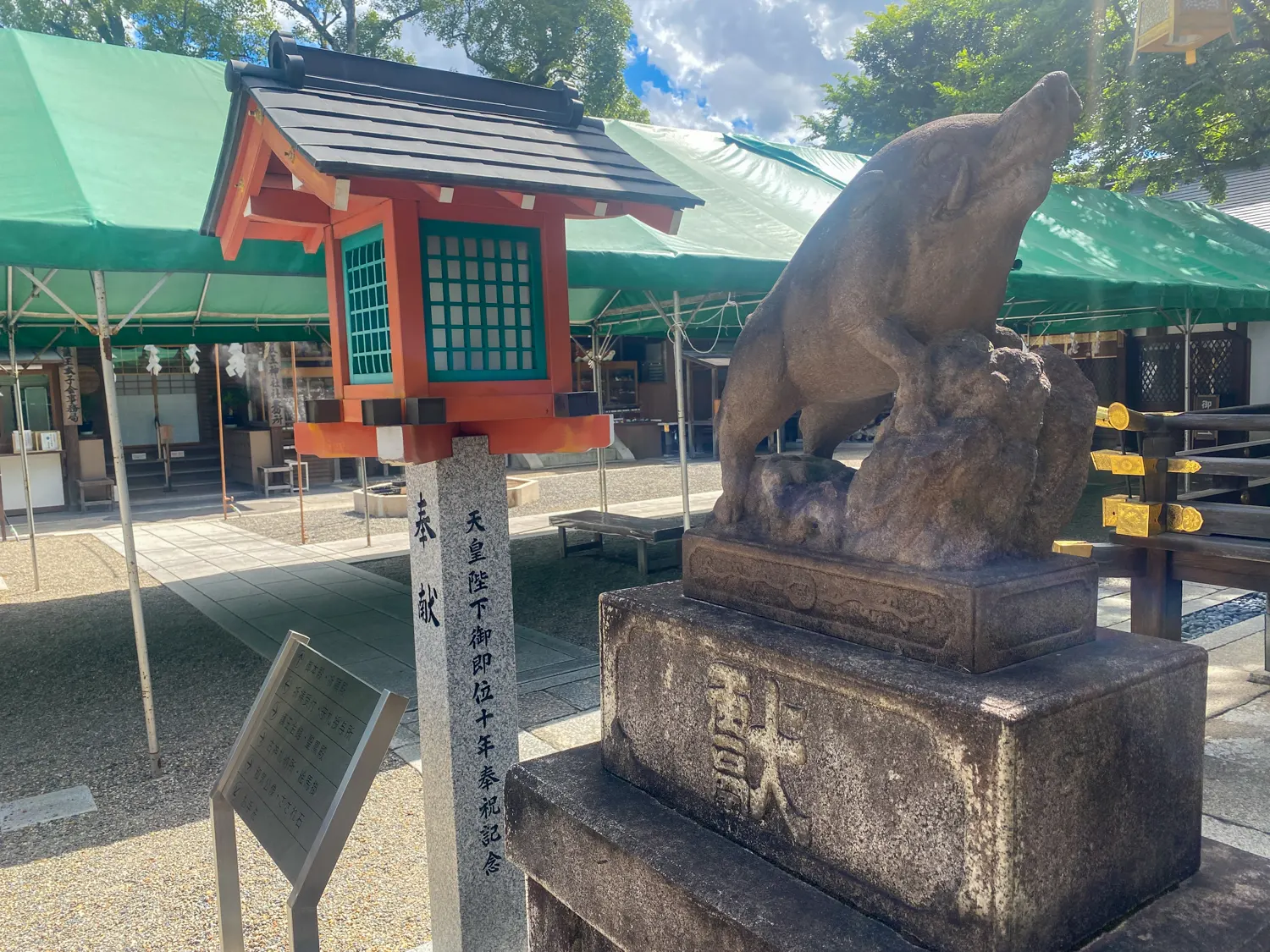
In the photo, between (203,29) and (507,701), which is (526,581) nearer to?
(507,701)

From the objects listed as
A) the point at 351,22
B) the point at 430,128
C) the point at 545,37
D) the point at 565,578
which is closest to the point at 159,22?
the point at 351,22

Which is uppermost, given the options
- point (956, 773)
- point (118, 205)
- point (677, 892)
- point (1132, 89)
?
point (1132, 89)

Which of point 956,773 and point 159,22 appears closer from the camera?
point 956,773

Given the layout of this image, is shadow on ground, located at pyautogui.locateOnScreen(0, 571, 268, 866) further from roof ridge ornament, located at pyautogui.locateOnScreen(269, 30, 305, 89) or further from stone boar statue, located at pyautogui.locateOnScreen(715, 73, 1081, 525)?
stone boar statue, located at pyautogui.locateOnScreen(715, 73, 1081, 525)

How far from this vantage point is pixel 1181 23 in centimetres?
430

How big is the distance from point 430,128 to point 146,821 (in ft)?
9.73

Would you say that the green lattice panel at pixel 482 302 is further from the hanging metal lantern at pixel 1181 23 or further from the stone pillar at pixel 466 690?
the hanging metal lantern at pixel 1181 23

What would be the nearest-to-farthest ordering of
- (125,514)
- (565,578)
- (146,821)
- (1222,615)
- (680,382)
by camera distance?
(146,821) < (125,514) < (1222,615) < (680,382) < (565,578)

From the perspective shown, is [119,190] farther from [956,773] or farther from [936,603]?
[956,773]

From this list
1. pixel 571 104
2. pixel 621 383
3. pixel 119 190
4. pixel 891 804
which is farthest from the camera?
pixel 621 383

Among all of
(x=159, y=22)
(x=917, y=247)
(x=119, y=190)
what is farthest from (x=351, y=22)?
(x=917, y=247)

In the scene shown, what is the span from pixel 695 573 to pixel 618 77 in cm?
2069

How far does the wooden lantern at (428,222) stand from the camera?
253 cm

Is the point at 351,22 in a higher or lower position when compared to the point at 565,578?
higher
